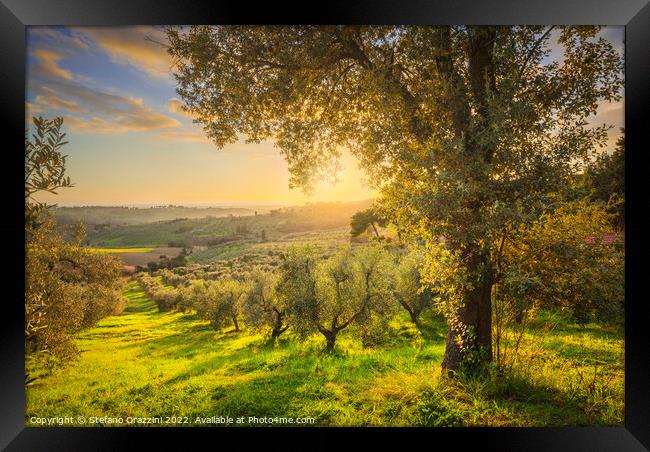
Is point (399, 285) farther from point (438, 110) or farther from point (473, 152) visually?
point (438, 110)

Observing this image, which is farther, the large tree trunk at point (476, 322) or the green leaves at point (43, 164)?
the large tree trunk at point (476, 322)

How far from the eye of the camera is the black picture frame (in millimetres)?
4055

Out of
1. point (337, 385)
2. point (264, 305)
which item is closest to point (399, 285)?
point (337, 385)

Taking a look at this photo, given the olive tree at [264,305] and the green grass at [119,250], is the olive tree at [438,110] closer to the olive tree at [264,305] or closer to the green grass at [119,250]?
the green grass at [119,250]

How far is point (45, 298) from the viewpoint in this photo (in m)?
4.60

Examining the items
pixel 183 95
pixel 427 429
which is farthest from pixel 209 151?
pixel 427 429

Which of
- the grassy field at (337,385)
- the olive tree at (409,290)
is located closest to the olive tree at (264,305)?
the grassy field at (337,385)

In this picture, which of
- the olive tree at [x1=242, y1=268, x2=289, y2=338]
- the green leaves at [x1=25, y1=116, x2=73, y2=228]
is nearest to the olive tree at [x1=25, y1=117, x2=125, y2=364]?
the green leaves at [x1=25, y1=116, x2=73, y2=228]

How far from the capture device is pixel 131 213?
5.70 meters

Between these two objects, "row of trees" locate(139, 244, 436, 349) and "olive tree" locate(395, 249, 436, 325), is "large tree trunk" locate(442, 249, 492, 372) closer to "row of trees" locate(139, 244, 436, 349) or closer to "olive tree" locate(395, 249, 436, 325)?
"row of trees" locate(139, 244, 436, 349)
